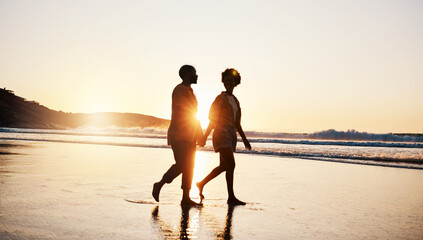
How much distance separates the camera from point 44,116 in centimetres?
9838

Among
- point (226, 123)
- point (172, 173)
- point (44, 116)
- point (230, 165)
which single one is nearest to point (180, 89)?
point (226, 123)

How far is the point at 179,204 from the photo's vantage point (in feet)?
18.8

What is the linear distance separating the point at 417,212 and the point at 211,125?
307 centimetres

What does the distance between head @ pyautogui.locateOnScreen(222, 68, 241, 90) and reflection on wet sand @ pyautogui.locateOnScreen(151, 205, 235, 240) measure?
2038 mm

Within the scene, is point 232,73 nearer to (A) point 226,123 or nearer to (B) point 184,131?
(A) point 226,123

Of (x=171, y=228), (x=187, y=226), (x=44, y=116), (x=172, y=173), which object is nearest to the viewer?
(x=171, y=228)

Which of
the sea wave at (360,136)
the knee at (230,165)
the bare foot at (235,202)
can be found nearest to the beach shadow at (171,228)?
the bare foot at (235,202)

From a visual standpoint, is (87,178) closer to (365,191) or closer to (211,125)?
(211,125)

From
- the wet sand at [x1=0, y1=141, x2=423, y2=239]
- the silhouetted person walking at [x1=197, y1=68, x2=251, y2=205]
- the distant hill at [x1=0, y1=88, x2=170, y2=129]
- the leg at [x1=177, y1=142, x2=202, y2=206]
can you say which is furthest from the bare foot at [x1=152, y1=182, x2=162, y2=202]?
the distant hill at [x1=0, y1=88, x2=170, y2=129]

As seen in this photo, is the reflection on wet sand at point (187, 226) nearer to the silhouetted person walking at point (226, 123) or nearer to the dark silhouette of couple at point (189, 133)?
the dark silhouette of couple at point (189, 133)

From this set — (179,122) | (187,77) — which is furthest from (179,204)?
(187,77)

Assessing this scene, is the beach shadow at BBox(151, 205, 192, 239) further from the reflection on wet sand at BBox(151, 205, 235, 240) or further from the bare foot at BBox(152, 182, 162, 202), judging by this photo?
the bare foot at BBox(152, 182, 162, 202)

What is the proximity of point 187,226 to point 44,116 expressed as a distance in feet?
335

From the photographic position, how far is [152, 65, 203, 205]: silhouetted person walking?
18.9 ft
